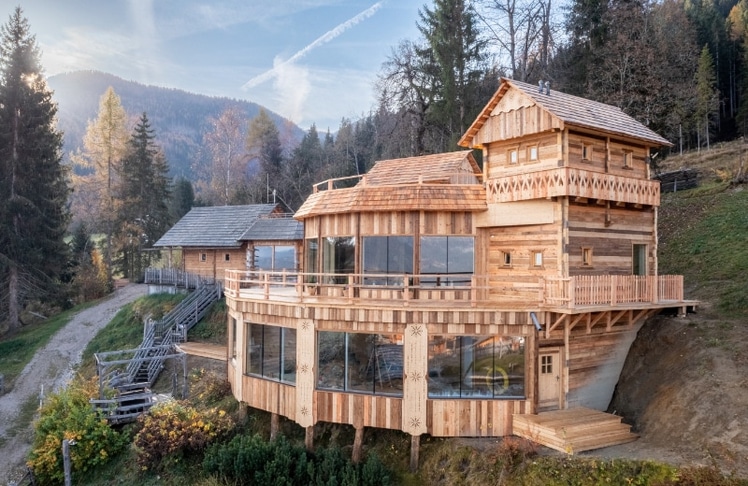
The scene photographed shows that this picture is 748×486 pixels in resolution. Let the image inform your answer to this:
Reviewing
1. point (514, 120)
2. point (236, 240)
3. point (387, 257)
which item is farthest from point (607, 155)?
point (236, 240)

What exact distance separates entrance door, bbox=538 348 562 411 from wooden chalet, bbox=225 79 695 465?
0.04m

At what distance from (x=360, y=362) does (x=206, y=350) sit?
11.7 metres

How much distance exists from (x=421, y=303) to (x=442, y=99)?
66.4 ft

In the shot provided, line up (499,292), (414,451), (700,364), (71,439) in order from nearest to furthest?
(700,364) → (414,451) → (71,439) → (499,292)

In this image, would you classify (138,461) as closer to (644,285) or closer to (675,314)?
(644,285)

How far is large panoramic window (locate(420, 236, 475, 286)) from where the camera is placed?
661 inches

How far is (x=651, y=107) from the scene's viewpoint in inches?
1046

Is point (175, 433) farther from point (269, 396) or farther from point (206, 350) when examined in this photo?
point (206, 350)

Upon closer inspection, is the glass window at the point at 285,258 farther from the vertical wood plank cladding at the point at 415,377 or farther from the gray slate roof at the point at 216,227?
the vertical wood plank cladding at the point at 415,377

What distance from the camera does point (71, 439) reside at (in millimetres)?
16656

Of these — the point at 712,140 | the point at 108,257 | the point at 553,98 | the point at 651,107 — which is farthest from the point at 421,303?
the point at 712,140

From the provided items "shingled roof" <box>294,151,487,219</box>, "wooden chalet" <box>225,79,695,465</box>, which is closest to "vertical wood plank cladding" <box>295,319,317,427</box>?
"wooden chalet" <box>225,79,695,465</box>

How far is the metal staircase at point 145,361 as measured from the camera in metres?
18.7

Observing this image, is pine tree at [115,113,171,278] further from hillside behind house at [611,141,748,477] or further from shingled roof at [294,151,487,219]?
hillside behind house at [611,141,748,477]
